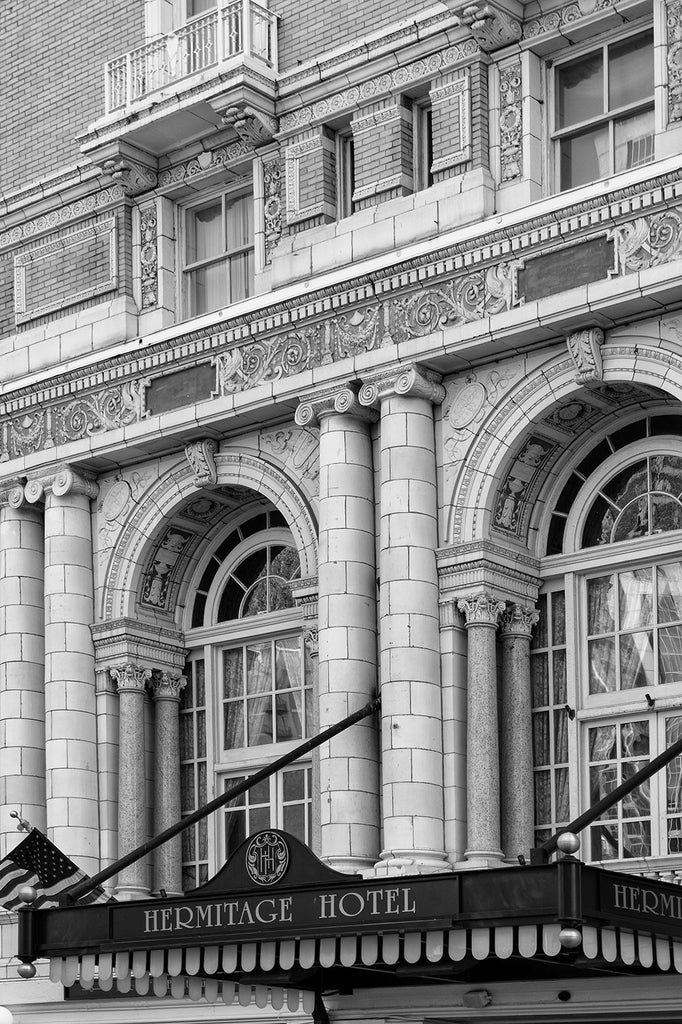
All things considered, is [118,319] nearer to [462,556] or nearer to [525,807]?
[462,556]

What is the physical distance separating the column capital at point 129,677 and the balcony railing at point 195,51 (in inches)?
288

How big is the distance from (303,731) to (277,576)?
2.20m

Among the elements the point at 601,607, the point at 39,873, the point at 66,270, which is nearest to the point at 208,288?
the point at 66,270

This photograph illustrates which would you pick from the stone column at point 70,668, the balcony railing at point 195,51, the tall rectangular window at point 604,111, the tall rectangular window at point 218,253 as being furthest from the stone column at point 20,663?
the tall rectangular window at point 604,111

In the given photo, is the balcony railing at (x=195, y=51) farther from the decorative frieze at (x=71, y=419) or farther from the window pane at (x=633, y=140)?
the window pane at (x=633, y=140)

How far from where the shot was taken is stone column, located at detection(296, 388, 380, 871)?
941 inches

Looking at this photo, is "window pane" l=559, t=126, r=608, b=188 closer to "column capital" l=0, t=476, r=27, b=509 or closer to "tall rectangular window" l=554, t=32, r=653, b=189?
"tall rectangular window" l=554, t=32, r=653, b=189

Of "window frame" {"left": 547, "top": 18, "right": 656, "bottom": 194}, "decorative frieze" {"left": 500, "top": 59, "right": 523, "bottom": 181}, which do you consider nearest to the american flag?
Result: "decorative frieze" {"left": 500, "top": 59, "right": 523, "bottom": 181}

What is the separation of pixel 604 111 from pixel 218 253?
6.05m

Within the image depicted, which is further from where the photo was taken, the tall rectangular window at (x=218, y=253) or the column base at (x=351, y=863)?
the tall rectangular window at (x=218, y=253)

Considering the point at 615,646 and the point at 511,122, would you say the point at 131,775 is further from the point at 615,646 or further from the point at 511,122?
the point at 511,122

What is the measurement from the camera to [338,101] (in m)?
26.1

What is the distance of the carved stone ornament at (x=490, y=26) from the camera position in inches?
951

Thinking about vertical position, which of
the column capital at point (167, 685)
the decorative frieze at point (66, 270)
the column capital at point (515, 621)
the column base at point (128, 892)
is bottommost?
the column base at point (128, 892)
